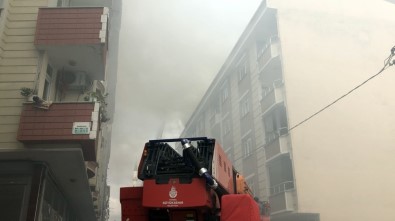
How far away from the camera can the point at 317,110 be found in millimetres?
19828

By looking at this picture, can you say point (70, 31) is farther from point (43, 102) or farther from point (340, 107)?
point (340, 107)

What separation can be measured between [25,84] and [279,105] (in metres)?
13.5

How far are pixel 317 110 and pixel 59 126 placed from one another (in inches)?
551

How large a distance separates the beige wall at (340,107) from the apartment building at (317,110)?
0.16ft

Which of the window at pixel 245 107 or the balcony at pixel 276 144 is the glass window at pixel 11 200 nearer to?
the balcony at pixel 276 144

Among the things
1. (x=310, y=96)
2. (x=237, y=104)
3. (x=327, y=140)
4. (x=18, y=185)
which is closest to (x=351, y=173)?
(x=327, y=140)

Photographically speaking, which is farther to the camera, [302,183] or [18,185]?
[302,183]

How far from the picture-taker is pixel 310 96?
20.3 m

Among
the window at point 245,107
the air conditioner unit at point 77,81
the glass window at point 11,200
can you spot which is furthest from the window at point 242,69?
Answer: the glass window at point 11,200

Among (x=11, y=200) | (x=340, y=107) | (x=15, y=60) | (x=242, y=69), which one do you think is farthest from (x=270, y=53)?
(x=11, y=200)

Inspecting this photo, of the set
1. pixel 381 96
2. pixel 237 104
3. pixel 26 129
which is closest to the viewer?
pixel 26 129

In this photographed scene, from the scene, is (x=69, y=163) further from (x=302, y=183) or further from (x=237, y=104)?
(x=237, y=104)

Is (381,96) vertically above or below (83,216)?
above

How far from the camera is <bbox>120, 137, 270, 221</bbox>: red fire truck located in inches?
217
